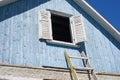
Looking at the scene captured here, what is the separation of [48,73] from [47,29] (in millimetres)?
1720

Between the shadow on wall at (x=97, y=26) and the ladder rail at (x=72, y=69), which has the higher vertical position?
the shadow on wall at (x=97, y=26)

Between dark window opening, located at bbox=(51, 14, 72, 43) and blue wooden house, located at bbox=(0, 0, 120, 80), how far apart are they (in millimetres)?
44

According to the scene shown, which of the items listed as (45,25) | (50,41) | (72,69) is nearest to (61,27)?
(45,25)

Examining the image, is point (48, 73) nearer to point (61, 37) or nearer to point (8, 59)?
point (8, 59)

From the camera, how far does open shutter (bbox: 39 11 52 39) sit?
28.6 ft

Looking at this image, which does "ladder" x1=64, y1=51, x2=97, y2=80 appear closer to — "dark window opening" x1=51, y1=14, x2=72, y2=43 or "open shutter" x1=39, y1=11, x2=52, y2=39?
"open shutter" x1=39, y1=11, x2=52, y2=39

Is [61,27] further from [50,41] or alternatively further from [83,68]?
[83,68]

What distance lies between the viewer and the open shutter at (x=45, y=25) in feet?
28.6

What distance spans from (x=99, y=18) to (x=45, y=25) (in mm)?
2249

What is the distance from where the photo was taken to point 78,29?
31.2ft

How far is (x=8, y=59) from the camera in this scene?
25.3ft

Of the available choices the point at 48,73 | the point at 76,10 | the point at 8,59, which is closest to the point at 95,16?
the point at 76,10

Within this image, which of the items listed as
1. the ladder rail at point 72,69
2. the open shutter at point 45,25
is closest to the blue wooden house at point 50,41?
the open shutter at point 45,25

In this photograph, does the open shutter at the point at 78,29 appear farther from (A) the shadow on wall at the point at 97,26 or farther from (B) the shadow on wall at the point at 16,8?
(B) the shadow on wall at the point at 16,8
